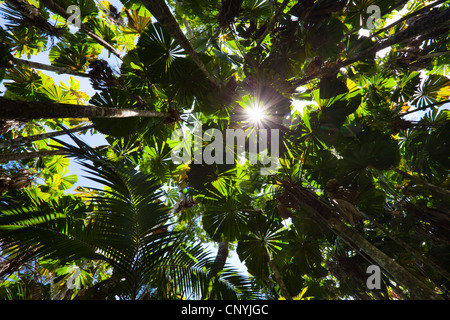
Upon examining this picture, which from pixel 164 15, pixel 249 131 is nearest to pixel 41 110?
pixel 164 15

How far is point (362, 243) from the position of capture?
2283 mm

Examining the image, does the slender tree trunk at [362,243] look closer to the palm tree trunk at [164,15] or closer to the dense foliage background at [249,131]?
the dense foliage background at [249,131]

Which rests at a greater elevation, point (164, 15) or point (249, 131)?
point (164, 15)

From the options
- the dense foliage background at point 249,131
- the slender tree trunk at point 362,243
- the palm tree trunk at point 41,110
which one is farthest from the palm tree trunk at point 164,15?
the slender tree trunk at point 362,243

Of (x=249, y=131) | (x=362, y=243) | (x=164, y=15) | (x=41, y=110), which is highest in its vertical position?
(x=164, y=15)

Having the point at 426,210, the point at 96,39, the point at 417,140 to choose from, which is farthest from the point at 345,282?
the point at 96,39

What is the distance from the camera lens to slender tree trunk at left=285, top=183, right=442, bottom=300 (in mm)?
1706

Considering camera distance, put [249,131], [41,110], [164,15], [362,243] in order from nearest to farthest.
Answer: [41,110] < [164,15] < [362,243] < [249,131]

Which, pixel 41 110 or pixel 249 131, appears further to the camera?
pixel 249 131

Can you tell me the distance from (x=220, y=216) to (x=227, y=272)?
3.30 ft

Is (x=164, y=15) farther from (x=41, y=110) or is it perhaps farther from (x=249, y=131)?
(x=249, y=131)

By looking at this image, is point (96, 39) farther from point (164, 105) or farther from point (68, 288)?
point (68, 288)

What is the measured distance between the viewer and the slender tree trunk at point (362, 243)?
5.60 ft

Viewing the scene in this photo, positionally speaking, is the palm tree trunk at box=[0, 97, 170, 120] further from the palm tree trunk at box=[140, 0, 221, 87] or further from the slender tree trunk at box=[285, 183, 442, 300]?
the slender tree trunk at box=[285, 183, 442, 300]
